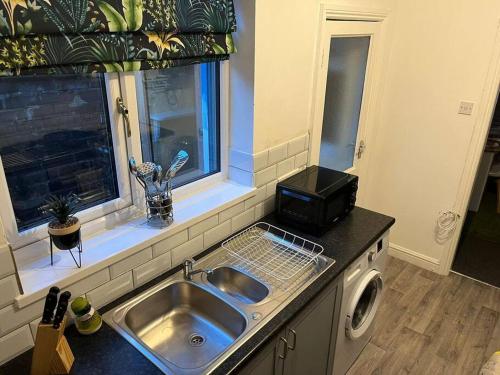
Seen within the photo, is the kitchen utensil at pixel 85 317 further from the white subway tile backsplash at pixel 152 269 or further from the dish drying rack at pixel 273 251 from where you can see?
the dish drying rack at pixel 273 251

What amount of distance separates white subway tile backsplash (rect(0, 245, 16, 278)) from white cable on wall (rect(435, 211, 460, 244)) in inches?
112

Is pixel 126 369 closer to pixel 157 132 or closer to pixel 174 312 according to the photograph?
pixel 174 312

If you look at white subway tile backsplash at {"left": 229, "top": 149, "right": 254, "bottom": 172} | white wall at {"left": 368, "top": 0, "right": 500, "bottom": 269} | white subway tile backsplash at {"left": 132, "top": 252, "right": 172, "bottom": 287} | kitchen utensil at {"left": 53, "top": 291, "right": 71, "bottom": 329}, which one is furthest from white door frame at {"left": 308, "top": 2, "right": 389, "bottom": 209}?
kitchen utensil at {"left": 53, "top": 291, "right": 71, "bottom": 329}

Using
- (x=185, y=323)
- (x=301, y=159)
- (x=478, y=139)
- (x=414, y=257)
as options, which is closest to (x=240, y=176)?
(x=301, y=159)

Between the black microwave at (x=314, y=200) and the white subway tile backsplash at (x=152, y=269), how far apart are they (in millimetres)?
685

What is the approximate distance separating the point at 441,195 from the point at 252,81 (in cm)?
192

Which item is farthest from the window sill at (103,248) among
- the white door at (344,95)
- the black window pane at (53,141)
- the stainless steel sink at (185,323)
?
the white door at (344,95)

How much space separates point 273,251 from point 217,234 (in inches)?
11.2

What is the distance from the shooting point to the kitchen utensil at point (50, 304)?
102cm

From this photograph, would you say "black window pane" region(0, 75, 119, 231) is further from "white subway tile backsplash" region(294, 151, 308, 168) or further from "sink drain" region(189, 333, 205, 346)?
"white subway tile backsplash" region(294, 151, 308, 168)

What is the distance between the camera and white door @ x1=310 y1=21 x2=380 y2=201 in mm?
2271

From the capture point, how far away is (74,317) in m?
1.29

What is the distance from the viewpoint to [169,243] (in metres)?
1.60

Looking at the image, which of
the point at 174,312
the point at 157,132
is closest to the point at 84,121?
the point at 157,132
